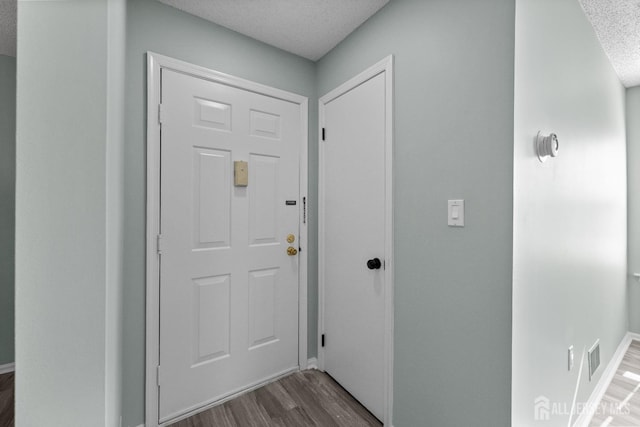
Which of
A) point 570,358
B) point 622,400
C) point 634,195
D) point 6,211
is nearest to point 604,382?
point 622,400

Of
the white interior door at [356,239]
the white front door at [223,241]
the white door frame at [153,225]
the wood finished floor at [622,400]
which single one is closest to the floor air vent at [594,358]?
the wood finished floor at [622,400]

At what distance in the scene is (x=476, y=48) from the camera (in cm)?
118

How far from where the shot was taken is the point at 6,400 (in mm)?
1855

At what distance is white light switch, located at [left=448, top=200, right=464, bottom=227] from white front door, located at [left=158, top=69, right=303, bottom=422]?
1.16 meters

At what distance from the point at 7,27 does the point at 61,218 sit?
88.4 inches

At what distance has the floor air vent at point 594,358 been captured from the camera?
1795 mm

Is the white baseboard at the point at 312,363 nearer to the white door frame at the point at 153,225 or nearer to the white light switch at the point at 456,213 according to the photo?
the white door frame at the point at 153,225

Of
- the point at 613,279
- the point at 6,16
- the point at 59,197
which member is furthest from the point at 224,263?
the point at 613,279

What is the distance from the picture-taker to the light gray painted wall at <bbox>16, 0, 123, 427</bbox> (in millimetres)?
694

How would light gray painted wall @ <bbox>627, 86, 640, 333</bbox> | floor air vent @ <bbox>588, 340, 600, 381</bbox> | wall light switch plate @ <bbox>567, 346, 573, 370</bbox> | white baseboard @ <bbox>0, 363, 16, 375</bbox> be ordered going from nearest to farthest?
wall light switch plate @ <bbox>567, 346, 573, 370</bbox>
floor air vent @ <bbox>588, 340, 600, 381</bbox>
white baseboard @ <bbox>0, 363, 16, 375</bbox>
light gray painted wall @ <bbox>627, 86, 640, 333</bbox>

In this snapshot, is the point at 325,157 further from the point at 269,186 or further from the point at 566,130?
the point at 566,130

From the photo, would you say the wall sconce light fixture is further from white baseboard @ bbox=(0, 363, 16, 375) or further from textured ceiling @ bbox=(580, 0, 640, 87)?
white baseboard @ bbox=(0, 363, 16, 375)

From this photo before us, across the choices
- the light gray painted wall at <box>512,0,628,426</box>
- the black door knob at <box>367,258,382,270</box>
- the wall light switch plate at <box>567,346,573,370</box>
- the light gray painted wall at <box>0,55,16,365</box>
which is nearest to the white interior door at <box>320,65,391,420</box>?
the black door knob at <box>367,258,382,270</box>

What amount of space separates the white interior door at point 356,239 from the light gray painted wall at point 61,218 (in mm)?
1311
